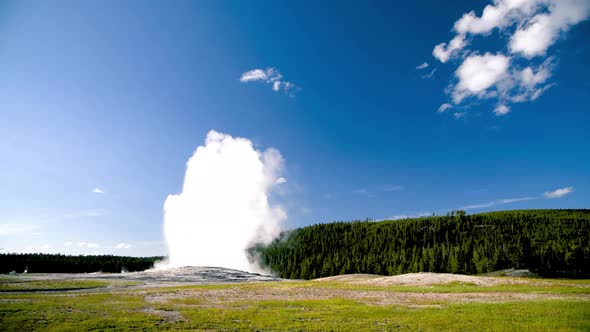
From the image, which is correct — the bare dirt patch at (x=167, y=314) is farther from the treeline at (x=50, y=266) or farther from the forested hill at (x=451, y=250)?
the treeline at (x=50, y=266)

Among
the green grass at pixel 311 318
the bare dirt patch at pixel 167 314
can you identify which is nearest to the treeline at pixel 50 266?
the green grass at pixel 311 318

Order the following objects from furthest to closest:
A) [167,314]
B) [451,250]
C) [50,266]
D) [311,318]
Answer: [50,266] → [451,250] → [167,314] → [311,318]

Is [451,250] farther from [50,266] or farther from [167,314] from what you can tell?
[50,266]

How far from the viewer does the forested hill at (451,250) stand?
120m

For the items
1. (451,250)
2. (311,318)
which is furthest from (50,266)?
(451,250)

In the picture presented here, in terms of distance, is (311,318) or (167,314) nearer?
(311,318)

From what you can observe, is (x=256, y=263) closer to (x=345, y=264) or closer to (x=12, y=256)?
(x=345, y=264)

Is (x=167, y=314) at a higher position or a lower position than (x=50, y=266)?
higher

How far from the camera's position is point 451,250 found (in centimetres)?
13138

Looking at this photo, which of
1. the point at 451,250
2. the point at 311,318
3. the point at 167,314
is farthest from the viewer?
the point at 451,250

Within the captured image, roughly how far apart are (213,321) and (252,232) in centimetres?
16812

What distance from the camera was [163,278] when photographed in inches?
3593

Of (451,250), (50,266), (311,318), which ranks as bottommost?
(50,266)

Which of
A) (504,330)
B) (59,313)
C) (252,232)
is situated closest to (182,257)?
(252,232)
